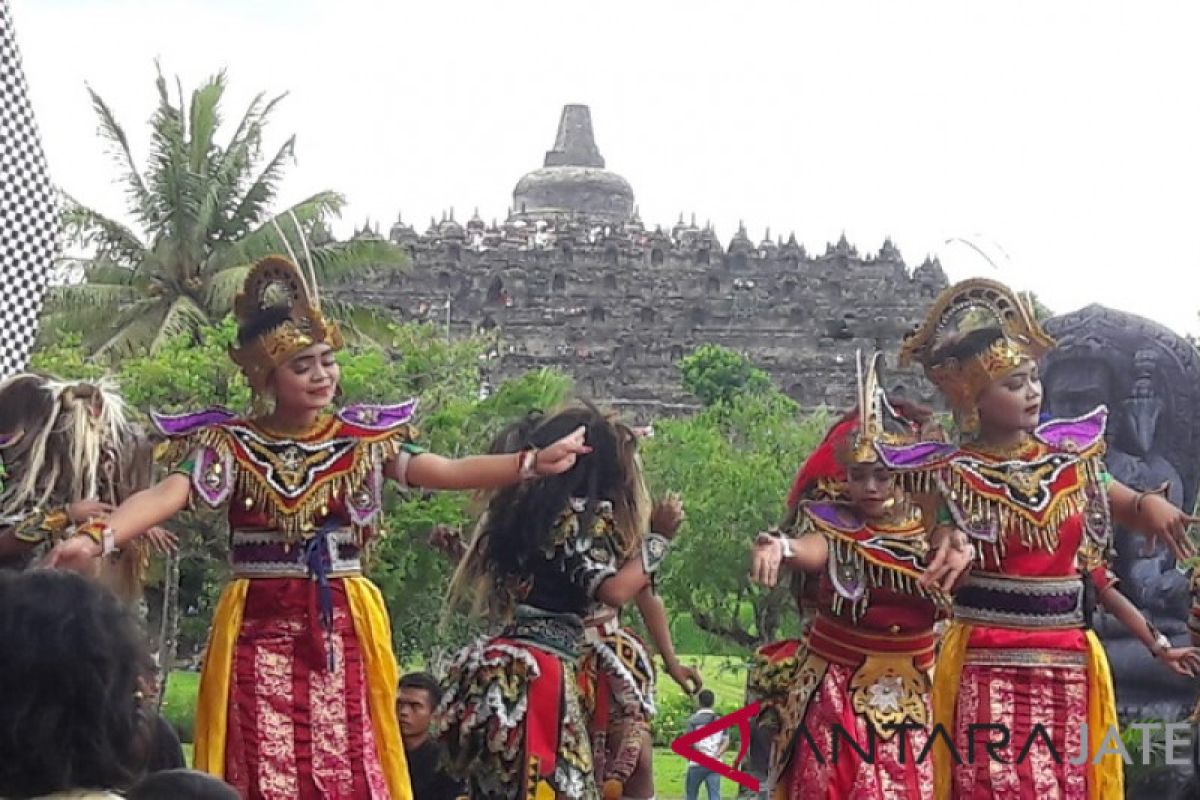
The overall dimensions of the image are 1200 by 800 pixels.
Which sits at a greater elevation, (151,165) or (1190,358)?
(151,165)

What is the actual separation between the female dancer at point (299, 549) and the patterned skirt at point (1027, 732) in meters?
1.71

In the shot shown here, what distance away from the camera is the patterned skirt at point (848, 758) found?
5.96 meters

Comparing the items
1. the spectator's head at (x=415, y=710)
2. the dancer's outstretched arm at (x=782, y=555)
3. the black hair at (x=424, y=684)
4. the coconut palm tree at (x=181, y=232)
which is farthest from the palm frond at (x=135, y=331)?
the dancer's outstretched arm at (x=782, y=555)

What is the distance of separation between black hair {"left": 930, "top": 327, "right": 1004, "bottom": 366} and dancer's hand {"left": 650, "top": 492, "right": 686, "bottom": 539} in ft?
3.53

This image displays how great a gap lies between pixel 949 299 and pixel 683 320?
44.8 metres

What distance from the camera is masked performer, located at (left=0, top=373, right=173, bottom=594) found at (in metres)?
5.49

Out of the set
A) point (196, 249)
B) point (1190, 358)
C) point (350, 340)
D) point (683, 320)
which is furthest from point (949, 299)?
point (683, 320)

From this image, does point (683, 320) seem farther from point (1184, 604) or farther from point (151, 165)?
point (1184, 604)

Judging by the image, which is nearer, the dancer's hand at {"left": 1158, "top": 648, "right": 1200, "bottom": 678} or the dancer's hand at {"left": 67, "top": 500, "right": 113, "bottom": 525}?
the dancer's hand at {"left": 67, "top": 500, "right": 113, "bottom": 525}

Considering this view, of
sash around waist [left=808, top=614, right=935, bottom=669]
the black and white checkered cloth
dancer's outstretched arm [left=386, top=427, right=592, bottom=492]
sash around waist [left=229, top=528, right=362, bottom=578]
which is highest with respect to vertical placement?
the black and white checkered cloth

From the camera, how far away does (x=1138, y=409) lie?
9719 mm

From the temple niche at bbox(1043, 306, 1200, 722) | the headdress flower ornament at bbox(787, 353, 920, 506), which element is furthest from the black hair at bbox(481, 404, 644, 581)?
the temple niche at bbox(1043, 306, 1200, 722)

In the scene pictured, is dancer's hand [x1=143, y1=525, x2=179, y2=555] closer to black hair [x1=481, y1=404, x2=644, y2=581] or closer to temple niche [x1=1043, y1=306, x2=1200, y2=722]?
black hair [x1=481, y1=404, x2=644, y2=581]

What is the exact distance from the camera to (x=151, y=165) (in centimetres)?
2078
